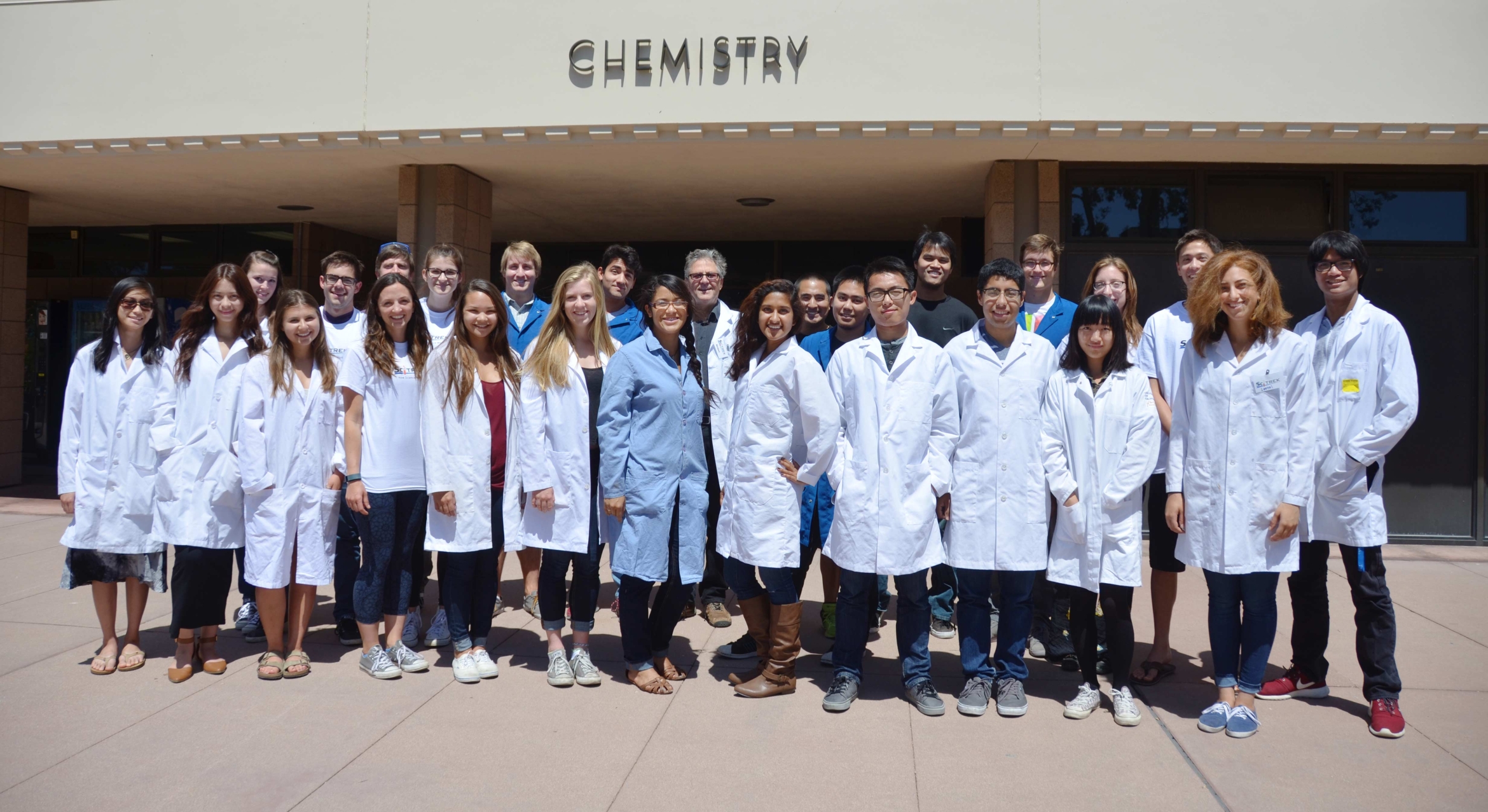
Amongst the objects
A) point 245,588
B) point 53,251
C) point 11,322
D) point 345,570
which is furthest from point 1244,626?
point 53,251

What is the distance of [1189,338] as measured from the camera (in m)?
4.29

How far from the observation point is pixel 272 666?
173 inches

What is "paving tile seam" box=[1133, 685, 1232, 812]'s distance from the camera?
10.7 feet

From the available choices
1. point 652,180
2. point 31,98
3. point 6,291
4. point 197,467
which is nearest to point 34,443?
point 6,291

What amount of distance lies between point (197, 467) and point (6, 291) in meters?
7.78

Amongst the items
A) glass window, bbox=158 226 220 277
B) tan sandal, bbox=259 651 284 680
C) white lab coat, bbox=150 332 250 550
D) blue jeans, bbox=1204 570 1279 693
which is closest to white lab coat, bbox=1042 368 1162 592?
blue jeans, bbox=1204 570 1279 693

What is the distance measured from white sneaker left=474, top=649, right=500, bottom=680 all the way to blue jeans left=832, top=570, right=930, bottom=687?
1.56m

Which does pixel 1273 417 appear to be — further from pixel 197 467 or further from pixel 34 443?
pixel 34 443

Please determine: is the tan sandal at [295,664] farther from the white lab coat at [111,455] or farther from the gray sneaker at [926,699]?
the gray sneaker at [926,699]

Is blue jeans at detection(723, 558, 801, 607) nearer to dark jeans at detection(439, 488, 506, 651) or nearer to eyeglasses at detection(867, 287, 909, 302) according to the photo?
dark jeans at detection(439, 488, 506, 651)

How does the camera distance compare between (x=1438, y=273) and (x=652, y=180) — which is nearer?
(x=1438, y=273)

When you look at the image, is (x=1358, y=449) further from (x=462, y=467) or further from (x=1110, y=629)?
(x=462, y=467)

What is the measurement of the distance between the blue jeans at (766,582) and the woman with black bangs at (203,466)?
2.27 meters

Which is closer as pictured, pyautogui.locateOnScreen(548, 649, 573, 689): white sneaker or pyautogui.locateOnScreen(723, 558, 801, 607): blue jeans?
pyautogui.locateOnScreen(723, 558, 801, 607): blue jeans
